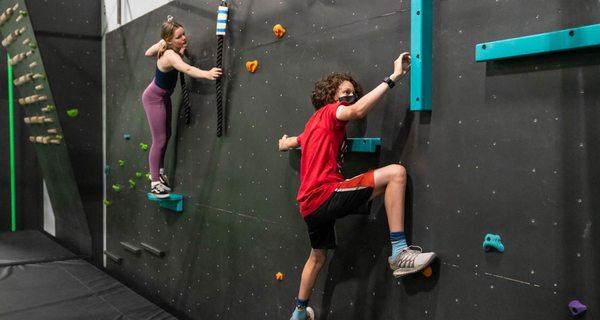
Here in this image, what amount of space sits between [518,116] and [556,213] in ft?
0.85

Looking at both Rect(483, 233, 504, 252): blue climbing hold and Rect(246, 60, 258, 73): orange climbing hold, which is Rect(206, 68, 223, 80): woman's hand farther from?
Rect(483, 233, 504, 252): blue climbing hold

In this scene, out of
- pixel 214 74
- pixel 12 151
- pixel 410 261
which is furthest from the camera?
pixel 12 151

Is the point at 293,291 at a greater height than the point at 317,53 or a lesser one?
lesser

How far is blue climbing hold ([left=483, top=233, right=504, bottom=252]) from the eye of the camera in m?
1.34

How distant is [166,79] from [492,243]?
190cm

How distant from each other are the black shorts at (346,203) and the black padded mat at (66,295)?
59.9 inches

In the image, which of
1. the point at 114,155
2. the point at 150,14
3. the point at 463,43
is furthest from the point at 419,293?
the point at 114,155

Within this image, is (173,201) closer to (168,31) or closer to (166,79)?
(166,79)

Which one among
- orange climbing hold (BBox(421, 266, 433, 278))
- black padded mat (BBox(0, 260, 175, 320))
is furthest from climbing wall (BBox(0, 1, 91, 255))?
orange climbing hold (BBox(421, 266, 433, 278))

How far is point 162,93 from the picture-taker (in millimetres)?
2711

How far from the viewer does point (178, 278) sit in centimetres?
285

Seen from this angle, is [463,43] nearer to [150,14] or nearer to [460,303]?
[460,303]

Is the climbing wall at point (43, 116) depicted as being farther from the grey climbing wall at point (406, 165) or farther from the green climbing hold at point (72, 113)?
the grey climbing wall at point (406, 165)

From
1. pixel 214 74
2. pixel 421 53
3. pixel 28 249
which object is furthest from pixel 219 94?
pixel 28 249
